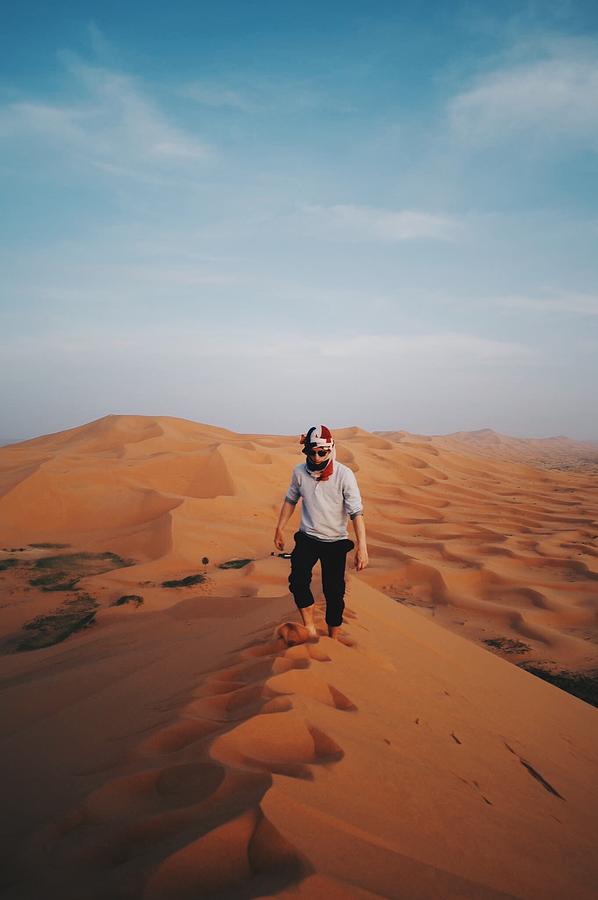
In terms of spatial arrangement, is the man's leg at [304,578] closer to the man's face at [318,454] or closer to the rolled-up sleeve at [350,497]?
the rolled-up sleeve at [350,497]

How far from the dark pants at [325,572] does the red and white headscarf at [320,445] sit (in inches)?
17.6

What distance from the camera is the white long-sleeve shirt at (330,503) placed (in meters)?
3.48

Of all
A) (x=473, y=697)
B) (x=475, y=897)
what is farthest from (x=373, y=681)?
(x=475, y=897)

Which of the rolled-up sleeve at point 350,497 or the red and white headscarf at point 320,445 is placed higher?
the red and white headscarf at point 320,445

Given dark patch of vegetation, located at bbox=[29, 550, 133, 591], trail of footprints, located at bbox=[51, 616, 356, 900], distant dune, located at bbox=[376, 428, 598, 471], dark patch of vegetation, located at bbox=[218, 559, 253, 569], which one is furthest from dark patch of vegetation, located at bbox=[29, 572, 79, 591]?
distant dune, located at bbox=[376, 428, 598, 471]

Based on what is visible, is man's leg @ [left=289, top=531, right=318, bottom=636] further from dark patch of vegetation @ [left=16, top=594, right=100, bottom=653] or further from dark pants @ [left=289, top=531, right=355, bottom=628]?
dark patch of vegetation @ [left=16, top=594, right=100, bottom=653]

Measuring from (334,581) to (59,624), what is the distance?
301 centimetres

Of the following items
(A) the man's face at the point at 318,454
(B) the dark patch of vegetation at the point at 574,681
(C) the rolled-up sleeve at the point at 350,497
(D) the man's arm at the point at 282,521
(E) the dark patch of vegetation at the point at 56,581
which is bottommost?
(B) the dark patch of vegetation at the point at 574,681

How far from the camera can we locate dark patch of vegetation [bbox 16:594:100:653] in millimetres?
4435

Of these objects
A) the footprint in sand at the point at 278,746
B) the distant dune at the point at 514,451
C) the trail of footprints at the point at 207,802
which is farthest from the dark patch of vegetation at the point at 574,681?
the distant dune at the point at 514,451

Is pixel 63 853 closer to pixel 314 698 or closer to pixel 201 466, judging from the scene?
pixel 314 698

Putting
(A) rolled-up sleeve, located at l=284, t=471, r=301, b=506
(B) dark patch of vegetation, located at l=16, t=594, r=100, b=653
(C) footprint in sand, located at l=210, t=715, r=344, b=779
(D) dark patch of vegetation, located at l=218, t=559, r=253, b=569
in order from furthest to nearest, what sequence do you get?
(D) dark patch of vegetation, located at l=218, t=559, r=253, b=569 → (B) dark patch of vegetation, located at l=16, t=594, r=100, b=653 → (A) rolled-up sleeve, located at l=284, t=471, r=301, b=506 → (C) footprint in sand, located at l=210, t=715, r=344, b=779

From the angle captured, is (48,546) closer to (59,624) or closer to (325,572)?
(59,624)

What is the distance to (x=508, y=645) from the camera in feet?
16.4
